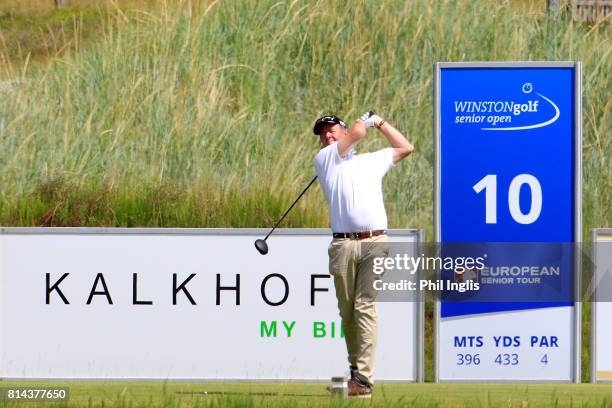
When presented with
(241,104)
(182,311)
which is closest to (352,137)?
(182,311)

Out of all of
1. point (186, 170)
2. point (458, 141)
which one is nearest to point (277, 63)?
point (186, 170)

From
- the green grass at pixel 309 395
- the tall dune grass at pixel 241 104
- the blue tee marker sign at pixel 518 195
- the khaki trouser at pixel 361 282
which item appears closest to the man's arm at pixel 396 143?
the khaki trouser at pixel 361 282

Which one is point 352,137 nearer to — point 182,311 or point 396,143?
point 396,143

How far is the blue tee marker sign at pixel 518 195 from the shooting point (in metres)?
9.45

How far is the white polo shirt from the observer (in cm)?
854

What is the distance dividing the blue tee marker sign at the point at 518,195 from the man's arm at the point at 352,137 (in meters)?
1.15

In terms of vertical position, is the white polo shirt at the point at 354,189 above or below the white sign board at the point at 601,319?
above

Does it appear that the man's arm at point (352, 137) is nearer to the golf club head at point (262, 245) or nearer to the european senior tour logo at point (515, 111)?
the golf club head at point (262, 245)

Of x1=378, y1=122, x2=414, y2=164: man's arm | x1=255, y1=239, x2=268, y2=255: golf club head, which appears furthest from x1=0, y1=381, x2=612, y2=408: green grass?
x1=378, y1=122, x2=414, y2=164: man's arm

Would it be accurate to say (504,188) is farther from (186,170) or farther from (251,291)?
(186,170)

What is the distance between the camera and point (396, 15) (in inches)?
652

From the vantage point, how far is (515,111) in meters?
9.47

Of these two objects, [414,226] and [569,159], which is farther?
[414,226]

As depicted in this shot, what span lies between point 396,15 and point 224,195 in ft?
16.0
